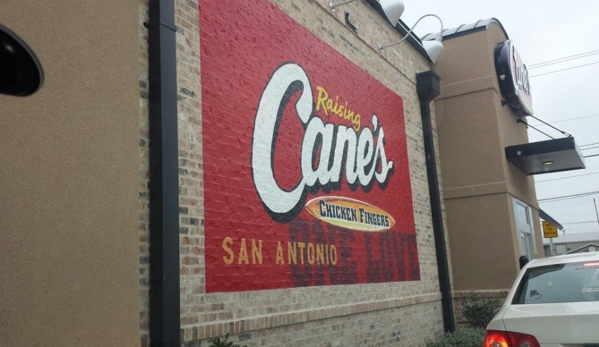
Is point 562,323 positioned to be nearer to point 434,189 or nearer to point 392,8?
point 392,8

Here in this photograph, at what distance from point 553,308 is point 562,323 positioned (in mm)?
330

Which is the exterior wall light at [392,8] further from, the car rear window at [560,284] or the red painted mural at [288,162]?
the car rear window at [560,284]

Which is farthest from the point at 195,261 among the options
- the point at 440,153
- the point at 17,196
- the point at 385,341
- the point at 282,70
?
the point at 440,153

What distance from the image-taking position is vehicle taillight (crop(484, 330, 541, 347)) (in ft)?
15.3

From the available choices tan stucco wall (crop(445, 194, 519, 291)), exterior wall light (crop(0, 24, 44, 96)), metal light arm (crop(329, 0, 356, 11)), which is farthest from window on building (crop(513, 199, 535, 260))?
exterior wall light (crop(0, 24, 44, 96))

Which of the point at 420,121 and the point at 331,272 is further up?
the point at 420,121

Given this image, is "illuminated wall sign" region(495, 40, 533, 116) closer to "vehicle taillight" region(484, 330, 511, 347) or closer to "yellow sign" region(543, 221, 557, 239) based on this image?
"yellow sign" region(543, 221, 557, 239)

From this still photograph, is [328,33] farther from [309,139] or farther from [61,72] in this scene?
[61,72]

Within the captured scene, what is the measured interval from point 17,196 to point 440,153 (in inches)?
444

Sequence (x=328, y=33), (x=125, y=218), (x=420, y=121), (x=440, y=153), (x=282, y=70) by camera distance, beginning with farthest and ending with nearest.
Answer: (x=440, y=153), (x=420, y=121), (x=328, y=33), (x=282, y=70), (x=125, y=218)

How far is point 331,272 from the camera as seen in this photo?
806cm

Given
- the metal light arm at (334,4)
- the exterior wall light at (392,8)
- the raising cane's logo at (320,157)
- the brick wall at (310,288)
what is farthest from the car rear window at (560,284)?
the exterior wall light at (392,8)

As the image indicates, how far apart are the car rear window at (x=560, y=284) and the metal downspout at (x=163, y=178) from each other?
10.2 ft

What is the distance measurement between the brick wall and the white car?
250 centimetres
